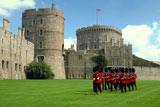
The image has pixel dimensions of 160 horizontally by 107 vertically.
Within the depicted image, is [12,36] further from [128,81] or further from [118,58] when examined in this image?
[118,58]

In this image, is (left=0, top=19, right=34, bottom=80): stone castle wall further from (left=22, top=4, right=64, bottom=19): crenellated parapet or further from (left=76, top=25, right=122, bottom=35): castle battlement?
(left=76, top=25, right=122, bottom=35): castle battlement

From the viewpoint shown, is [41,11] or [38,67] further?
[41,11]

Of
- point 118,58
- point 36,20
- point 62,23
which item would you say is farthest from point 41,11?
point 118,58

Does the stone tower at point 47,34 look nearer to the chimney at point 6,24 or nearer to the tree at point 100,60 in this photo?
the tree at point 100,60

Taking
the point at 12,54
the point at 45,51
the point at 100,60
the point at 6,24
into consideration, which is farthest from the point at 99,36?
the point at 6,24

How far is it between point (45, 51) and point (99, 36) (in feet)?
111

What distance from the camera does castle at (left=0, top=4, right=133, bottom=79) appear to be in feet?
125

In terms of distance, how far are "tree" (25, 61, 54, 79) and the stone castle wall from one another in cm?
130

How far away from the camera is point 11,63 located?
126ft

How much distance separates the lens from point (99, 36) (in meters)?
80.9

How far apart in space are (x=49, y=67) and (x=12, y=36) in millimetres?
12005

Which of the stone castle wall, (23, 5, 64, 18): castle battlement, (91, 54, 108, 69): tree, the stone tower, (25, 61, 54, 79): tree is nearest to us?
the stone castle wall

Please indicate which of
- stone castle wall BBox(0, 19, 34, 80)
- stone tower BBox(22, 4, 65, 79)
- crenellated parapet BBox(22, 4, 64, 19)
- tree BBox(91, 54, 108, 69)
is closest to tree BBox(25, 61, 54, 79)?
stone castle wall BBox(0, 19, 34, 80)

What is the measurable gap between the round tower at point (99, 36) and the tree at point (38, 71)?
34.1 meters
